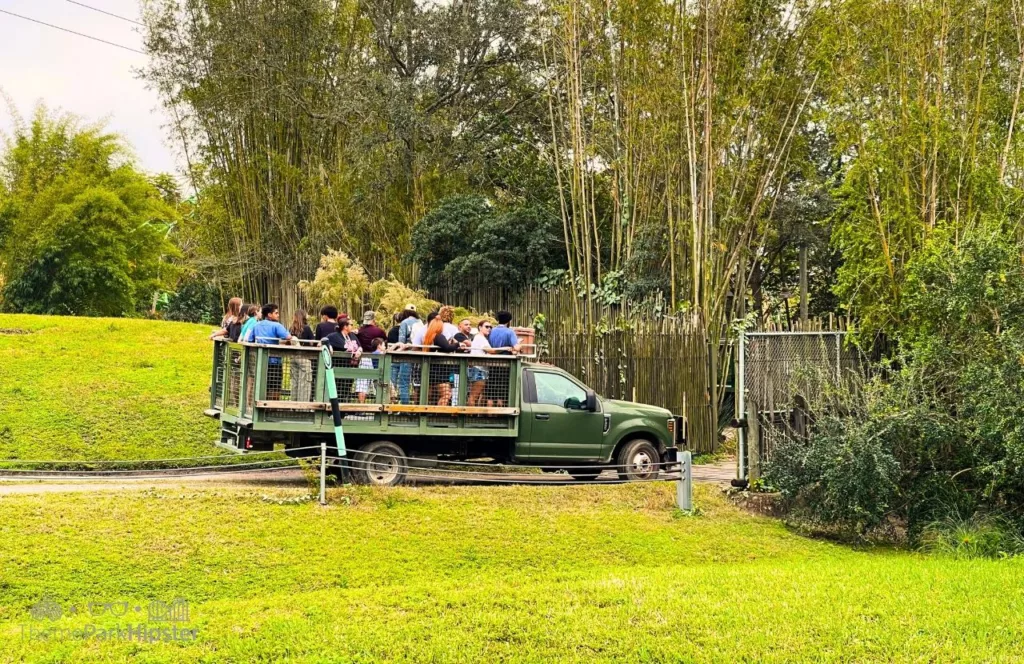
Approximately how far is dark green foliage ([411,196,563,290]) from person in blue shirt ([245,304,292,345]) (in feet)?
38.3

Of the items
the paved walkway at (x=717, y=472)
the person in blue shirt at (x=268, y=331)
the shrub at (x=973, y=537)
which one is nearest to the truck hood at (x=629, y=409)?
the paved walkway at (x=717, y=472)

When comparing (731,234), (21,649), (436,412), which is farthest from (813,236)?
(21,649)

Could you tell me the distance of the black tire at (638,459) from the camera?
13.3m

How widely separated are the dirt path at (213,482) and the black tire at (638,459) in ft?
0.83

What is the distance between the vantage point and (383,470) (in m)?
12.2

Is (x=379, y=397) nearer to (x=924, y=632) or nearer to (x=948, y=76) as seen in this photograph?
(x=924, y=632)

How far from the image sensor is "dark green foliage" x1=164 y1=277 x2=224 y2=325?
37.8 m

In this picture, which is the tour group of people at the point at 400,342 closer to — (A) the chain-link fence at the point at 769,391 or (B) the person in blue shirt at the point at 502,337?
(B) the person in blue shirt at the point at 502,337

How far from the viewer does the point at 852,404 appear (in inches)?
473

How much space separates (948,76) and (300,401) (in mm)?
9669

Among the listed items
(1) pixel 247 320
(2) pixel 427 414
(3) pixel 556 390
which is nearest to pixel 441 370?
(2) pixel 427 414

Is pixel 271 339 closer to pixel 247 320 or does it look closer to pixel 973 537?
pixel 247 320

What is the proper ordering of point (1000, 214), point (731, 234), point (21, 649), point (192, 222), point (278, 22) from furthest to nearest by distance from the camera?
1. point (192, 222)
2. point (278, 22)
3. point (731, 234)
4. point (1000, 214)
5. point (21, 649)

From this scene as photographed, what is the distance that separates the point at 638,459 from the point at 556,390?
1400mm
